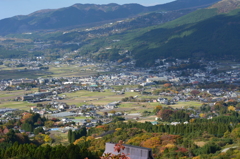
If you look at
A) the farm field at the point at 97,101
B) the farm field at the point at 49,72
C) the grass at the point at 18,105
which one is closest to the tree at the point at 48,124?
the farm field at the point at 97,101

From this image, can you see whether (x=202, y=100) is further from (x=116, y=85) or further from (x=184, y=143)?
(x=184, y=143)

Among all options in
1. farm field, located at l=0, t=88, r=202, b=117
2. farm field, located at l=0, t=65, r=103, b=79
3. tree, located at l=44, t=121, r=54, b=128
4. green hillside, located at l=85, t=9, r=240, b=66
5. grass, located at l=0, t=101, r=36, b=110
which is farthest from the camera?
green hillside, located at l=85, t=9, r=240, b=66

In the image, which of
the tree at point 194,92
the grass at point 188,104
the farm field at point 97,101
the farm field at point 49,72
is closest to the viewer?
the farm field at point 97,101

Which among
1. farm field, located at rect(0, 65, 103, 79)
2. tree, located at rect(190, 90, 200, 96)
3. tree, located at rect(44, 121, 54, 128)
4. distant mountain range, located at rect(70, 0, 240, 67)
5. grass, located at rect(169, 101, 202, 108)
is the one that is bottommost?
farm field, located at rect(0, 65, 103, 79)

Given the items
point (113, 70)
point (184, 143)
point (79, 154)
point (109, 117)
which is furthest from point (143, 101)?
point (113, 70)

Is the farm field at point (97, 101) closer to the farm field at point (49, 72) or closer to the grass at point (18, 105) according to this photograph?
the grass at point (18, 105)

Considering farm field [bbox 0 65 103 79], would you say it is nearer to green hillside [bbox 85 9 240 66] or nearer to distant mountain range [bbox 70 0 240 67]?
distant mountain range [bbox 70 0 240 67]

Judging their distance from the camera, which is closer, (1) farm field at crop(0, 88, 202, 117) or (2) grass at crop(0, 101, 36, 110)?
(1) farm field at crop(0, 88, 202, 117)

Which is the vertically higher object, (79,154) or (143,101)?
(79,154)

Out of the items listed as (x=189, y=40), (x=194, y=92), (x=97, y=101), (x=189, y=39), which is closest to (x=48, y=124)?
(x=97, y=101)

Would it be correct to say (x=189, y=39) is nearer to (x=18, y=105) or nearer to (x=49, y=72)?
(x=49, y=72)

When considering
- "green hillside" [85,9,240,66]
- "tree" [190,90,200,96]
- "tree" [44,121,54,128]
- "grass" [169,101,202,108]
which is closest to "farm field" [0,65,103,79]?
"green hillside" [85,9,240,66]
